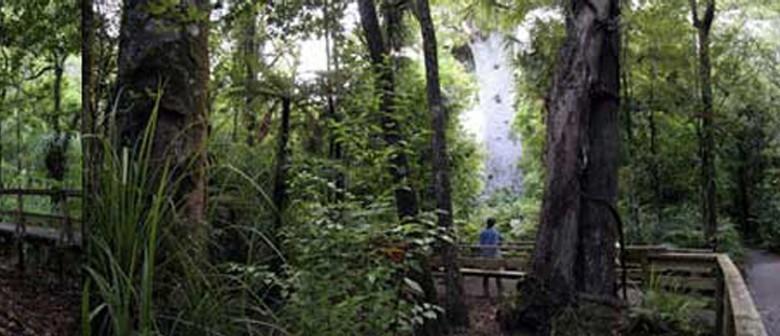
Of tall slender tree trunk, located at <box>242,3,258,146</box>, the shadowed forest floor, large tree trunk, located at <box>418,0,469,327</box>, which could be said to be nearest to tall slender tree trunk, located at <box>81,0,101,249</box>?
the shadowed forest floor

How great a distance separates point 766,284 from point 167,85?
1163 cm

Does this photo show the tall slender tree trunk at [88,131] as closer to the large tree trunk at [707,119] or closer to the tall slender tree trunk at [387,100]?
the tall slender tree trunk at [387,100]

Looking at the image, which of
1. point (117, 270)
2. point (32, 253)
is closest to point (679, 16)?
point (32, 253)

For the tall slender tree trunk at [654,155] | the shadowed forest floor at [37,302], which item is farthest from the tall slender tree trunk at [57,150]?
the tall slender tree trunk at [654,155]

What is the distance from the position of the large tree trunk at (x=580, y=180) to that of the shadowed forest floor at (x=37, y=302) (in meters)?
4.78

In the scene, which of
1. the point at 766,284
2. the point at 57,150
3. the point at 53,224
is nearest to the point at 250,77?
the point at 53,224

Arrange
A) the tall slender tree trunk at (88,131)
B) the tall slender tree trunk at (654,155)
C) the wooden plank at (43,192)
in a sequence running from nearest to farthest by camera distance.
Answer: the tall slender tree trunk at (88,131) < the wooden plank at (43,192) < the tall slender tree trunk at (654,155)

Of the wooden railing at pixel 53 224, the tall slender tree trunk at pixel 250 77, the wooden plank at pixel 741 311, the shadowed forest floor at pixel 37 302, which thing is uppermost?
the tall slender tree trunk at pixel 250 77

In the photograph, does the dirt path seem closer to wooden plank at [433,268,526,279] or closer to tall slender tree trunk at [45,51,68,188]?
wooden plank at [433,268,526,279]

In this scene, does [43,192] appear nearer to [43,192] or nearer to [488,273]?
[43,192]

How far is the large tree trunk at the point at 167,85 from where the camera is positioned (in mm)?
2658

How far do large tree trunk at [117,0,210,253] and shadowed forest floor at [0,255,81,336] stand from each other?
0.76m

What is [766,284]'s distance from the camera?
11586mm

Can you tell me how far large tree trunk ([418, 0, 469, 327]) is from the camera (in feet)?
27.3
